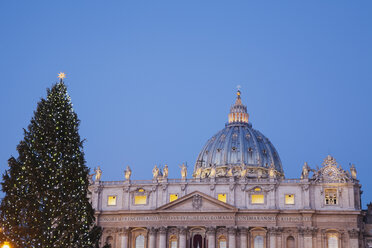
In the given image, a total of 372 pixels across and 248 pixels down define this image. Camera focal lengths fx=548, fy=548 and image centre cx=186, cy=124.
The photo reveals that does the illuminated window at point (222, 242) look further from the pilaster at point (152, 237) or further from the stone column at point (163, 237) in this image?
the pilaster at point (152, 237)

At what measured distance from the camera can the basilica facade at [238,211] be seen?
76.8 metres

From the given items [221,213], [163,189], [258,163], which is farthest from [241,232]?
[258,163]

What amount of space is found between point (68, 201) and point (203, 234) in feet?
152

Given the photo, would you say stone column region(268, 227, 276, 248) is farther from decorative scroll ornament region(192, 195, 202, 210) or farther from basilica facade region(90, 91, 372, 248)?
decorative scroll ornament region(192, 195, 202, 210)

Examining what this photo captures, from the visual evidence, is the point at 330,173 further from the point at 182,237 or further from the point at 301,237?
the point at 182,237

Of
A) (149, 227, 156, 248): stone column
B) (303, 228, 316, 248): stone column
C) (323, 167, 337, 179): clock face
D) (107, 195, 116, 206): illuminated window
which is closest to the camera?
(303, 228, 316, 248): stone column

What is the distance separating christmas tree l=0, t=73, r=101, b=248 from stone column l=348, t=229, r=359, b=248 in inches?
1899

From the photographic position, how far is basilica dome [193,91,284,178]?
11188cm

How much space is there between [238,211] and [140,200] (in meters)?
15.0

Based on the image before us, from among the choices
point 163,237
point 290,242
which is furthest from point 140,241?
point 290,242

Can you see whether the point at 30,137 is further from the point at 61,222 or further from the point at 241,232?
the point at 241,232

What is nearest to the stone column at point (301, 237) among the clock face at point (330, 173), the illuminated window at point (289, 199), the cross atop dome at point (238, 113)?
the illuminated window at point (289, 199)

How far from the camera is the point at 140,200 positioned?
82.3 metres

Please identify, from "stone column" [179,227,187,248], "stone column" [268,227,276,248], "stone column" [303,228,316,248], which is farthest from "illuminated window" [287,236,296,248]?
"stone column" [179,227,187,248]
